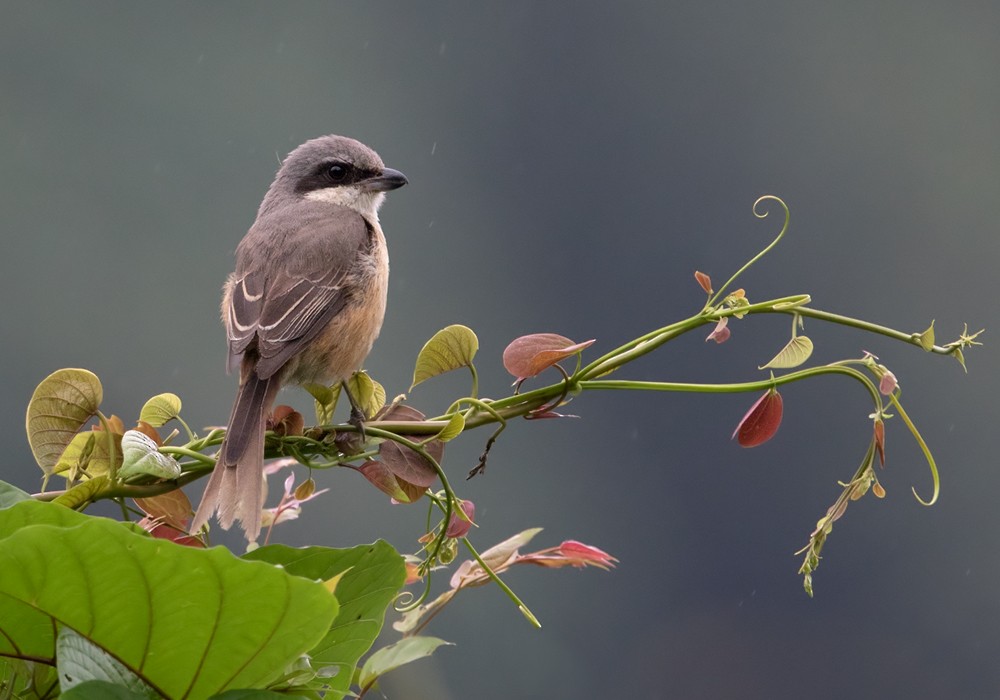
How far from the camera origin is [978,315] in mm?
27781

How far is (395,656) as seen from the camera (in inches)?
46.6

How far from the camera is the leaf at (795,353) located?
57.6 inches

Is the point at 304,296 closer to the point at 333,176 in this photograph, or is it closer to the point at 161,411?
the point at 333,176

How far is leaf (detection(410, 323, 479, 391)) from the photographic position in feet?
5.03

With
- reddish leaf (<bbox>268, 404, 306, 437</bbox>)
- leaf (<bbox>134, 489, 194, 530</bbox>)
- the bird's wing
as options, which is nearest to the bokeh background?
the bird's wing

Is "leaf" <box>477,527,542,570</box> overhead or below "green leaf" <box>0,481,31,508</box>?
below

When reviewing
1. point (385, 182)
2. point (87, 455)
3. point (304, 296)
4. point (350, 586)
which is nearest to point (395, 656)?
point (350, 586)

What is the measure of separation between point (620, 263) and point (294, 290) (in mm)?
29971

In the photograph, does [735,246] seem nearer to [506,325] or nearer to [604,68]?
[506,325]

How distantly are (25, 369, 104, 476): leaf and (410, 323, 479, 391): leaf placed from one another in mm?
405

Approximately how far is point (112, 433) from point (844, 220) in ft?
110

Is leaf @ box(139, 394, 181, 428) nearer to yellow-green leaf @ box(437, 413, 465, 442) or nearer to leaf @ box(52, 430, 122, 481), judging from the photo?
leaf @ box(52, 430, 122, 481)

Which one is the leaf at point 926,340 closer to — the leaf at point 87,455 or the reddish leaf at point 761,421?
the reddish leaf at point 761,421

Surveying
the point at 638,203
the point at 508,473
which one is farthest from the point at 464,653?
the point at 638,203
